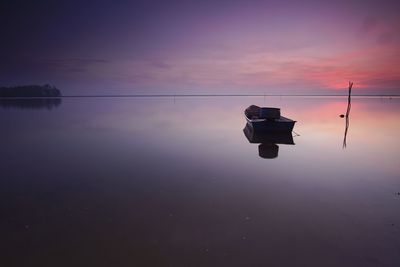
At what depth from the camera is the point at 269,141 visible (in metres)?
18.7

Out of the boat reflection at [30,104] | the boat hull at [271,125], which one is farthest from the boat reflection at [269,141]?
the boat reflection at [30,104]

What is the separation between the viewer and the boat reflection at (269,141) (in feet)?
48.6

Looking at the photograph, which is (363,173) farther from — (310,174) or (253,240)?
(253,240)

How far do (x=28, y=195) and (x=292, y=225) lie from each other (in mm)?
8063

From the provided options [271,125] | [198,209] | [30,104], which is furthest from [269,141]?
[30,104]

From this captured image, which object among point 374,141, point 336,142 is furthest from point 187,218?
point 374,141

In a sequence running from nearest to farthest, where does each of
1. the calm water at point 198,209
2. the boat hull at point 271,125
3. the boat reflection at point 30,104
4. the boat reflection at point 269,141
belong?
the calm water at point 198,209 → the boat reflection at point 269,141 → the boat hull at point 271,125 → the boat reflection at point 30,104

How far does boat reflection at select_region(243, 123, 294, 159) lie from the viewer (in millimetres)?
14820

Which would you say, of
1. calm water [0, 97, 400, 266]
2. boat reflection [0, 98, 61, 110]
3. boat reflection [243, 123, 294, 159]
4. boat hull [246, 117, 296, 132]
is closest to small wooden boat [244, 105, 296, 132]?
boat hull [246, 117, 296, 132]

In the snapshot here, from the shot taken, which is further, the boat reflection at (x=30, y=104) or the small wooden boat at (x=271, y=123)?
the boat reflection at (x=30, y=104)

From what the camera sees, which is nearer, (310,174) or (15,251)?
(15,251)

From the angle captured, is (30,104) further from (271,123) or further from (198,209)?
(198,209)

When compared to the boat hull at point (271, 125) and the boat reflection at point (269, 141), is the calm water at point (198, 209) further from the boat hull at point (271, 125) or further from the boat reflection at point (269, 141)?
the boat hull at point (271, 125)

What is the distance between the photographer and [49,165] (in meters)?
11.9
